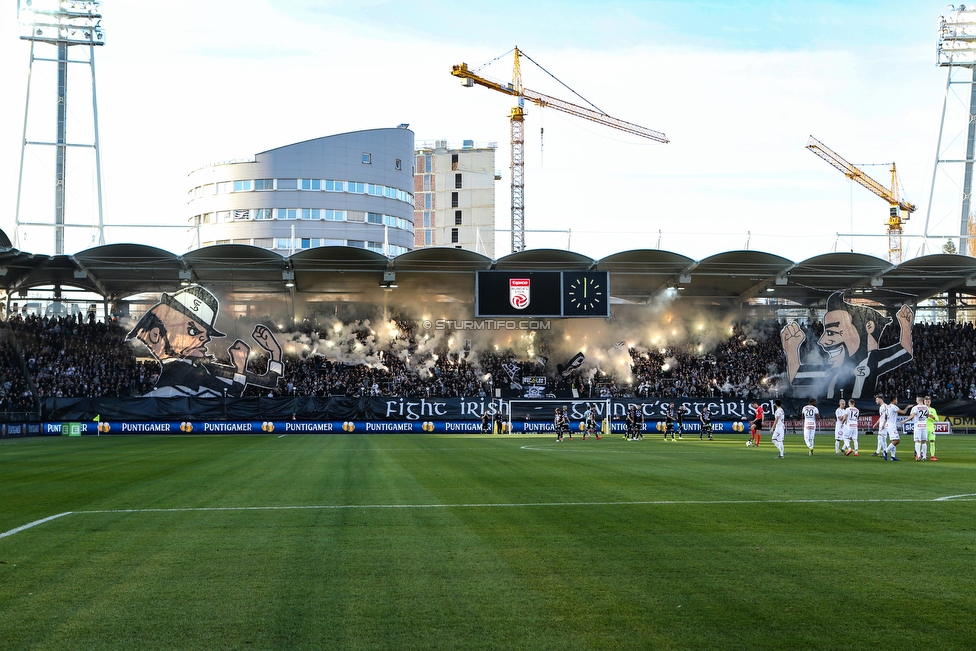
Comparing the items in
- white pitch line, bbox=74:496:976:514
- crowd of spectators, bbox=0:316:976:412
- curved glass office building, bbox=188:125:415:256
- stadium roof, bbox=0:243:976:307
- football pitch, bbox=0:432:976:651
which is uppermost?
curved glass office building, bbox=188:125:415:256

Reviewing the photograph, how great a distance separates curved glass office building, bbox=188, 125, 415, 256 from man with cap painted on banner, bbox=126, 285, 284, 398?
40.2 m

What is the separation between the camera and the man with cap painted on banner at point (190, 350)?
176ft

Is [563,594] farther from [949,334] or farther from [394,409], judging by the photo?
[949,334]

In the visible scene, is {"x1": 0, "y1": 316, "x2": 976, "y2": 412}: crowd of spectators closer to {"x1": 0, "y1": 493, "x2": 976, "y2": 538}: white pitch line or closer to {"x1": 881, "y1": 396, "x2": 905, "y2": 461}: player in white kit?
{"x1": 881, "y1": 396, "x2": 905, "y2": 461}: player in white kit

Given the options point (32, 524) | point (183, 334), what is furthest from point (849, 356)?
point (32, 524)

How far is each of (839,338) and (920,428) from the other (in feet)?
110

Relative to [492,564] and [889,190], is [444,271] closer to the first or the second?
[492,564]

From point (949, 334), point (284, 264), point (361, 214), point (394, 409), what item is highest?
point (361, 214)

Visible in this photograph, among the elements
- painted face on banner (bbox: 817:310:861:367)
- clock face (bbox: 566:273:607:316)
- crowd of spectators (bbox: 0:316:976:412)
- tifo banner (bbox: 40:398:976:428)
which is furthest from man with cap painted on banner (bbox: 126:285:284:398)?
painted face on banner (bbox: 817:310:861:367)

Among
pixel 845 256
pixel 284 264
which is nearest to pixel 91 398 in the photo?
pixel 284 264

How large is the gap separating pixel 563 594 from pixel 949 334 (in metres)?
62.5

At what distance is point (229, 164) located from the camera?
9838cm

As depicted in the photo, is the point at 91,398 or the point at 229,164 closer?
the point at 91,398

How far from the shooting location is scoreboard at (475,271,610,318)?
175 ft
